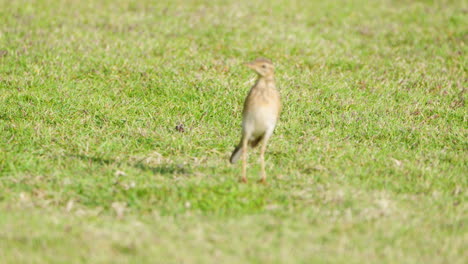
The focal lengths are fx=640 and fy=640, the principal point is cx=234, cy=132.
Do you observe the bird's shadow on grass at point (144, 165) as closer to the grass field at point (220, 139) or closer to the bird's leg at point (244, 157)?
the grass field at point (220, 139)

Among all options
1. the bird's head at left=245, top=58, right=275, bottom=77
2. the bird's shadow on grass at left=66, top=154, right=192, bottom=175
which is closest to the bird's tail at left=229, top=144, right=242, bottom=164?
the bird's shadow on grass at left=66, top=154, right=192, bottom=175

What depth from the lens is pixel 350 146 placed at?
773 cm

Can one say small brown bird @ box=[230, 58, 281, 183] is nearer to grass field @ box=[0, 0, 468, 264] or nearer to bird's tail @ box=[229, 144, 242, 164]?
bird's tail @ box=[229, 144, 242, 164]

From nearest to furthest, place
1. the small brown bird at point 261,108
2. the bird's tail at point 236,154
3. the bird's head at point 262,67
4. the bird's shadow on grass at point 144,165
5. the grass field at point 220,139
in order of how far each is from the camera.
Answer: the grass field at point 220,139
the small brown bird at point 261,108
the bird's head at point 262,67
the bird's tail at point 236,154
the bird's shadow on grass at point 144,165

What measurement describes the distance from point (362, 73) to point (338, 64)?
0.56 m

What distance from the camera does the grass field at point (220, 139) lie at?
5297 mm

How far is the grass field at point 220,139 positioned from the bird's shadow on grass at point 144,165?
3cm

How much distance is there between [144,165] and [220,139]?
1.22 metres

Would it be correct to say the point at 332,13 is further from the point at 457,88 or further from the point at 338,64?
the point at 457,88

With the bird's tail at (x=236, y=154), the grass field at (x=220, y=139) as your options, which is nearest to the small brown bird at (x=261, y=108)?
the bird's tail at (x=236, y=154)

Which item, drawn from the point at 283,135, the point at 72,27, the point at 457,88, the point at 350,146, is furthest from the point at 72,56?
the point at 457,88

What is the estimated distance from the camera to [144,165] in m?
7.05

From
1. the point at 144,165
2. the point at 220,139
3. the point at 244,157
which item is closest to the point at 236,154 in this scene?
the point at 244,157

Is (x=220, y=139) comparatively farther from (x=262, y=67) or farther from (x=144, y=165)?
(x=262, y=67)
